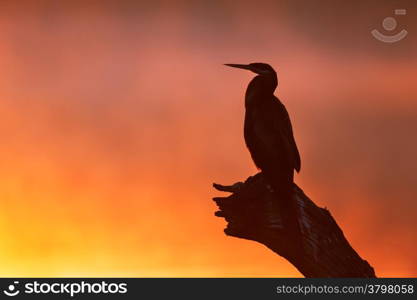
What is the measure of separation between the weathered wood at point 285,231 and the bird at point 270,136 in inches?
3.7

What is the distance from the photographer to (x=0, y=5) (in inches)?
147

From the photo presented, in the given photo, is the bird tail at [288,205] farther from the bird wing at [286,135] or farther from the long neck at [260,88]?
the long neck at [260,88]

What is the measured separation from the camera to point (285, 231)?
2.83 metres

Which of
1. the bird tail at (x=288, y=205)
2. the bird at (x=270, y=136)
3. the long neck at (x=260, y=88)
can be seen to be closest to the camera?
the bird tail at (x=288, y=205)

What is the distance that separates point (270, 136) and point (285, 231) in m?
0.53

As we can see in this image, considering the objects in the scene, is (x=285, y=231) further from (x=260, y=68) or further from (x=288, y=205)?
(x=260, y=68)

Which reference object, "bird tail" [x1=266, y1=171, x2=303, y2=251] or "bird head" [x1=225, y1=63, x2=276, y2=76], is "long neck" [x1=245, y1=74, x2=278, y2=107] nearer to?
"bird head" [x1=225, y1=63, x2=276, y2=76]

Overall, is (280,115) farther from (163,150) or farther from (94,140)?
(94,140)

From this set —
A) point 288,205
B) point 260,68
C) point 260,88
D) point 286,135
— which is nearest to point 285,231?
point 288,205

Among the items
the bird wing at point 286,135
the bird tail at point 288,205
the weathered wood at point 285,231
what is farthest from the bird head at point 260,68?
the weathered wood at point 285,231

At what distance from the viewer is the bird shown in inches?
120

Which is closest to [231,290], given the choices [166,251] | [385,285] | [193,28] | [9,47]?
[166,251]

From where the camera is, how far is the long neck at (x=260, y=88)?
3.32 meters

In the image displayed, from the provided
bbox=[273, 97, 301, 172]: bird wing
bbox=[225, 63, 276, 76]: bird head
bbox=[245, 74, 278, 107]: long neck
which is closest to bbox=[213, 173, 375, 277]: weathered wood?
bbox=[273, 97, 301, 172]: bird wing
